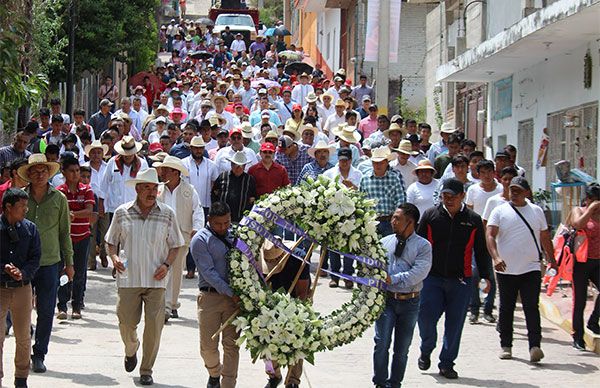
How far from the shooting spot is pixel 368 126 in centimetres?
2392

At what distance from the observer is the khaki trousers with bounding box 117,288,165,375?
10.7 metres

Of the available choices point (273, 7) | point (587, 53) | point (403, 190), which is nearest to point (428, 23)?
point (587, 53)


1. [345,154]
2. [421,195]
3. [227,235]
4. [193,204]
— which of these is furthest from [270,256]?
[345,154]

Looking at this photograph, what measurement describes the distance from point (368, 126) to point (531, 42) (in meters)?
6.01

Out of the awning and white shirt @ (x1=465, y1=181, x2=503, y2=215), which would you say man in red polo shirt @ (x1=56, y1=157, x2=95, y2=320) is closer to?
white shirt @ (x1=465, y1=181, x2=503, y2=215)

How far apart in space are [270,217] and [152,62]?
1470 inches

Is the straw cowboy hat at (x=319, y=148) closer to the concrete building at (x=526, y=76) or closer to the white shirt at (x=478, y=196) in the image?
the white shirt at (x=478, y=196)

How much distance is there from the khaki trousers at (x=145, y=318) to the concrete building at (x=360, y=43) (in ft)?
67.8

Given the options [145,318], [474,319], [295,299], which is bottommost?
[474,319]

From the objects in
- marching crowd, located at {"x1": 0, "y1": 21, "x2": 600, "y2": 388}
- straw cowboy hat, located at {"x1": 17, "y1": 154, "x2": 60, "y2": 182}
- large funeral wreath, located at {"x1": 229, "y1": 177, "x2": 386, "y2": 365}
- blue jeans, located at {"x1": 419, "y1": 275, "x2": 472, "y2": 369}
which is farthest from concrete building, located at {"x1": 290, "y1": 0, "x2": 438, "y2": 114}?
large funeral wreath, located at {"x1": 229, "y1": 177, "x2": 386, "y2": 365}

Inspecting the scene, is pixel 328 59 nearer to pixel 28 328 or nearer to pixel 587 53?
pixel 587 53

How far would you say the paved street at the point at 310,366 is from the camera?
36.1 feet

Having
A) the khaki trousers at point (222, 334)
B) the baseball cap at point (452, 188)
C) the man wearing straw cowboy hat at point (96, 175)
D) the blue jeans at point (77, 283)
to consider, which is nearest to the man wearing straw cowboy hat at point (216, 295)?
the khaki trousers at point (222, 334)

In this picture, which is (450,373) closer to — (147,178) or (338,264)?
(147,178)
